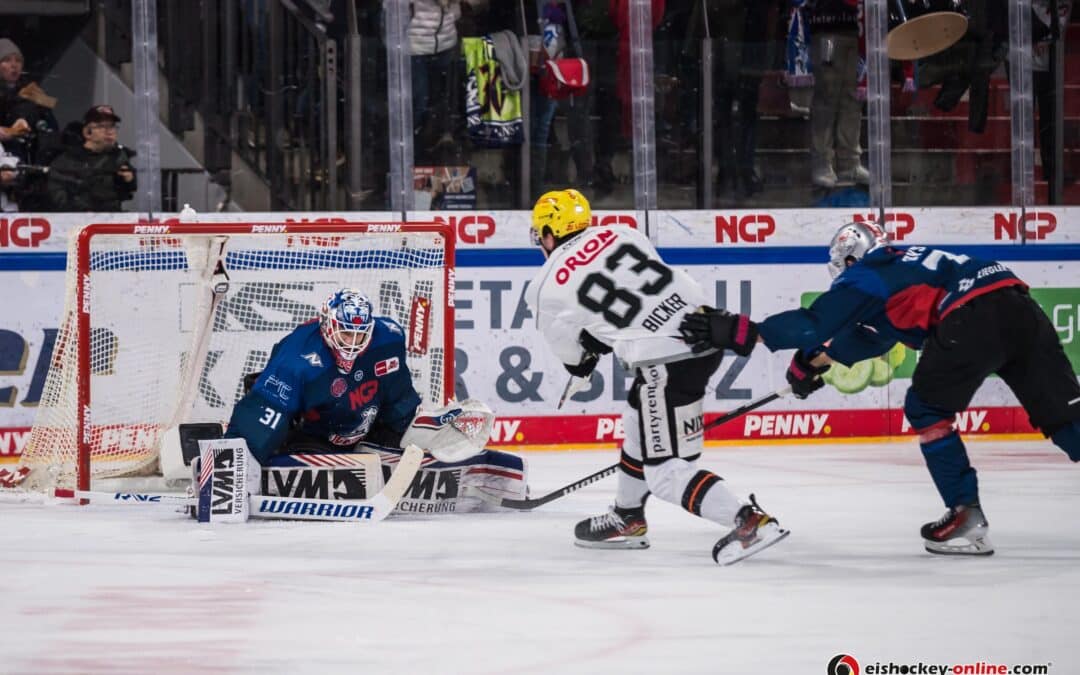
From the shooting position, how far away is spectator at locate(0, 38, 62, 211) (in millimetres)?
8070

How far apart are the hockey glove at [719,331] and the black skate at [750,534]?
1.54ft

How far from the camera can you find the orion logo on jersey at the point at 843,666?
3.46 meters

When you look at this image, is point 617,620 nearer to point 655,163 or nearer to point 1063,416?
point 1063,416

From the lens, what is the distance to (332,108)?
8.36m

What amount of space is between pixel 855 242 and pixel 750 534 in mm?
1092

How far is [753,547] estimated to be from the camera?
4.86 m

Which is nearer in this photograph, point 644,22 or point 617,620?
point 617,620

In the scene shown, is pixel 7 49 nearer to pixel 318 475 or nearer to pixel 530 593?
pixel 318 475

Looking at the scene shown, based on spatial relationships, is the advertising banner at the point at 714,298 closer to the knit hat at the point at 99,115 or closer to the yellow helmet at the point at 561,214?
the knit hat at the point at 99,115

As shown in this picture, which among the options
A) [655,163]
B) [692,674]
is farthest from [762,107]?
[692,674]

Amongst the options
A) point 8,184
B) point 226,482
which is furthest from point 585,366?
point 8,184

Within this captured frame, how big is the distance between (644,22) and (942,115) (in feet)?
5.64
